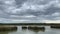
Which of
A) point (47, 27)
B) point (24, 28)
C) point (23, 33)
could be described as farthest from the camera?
point (23, 33)

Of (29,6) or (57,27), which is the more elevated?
(29,6)

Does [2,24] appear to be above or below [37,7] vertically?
below

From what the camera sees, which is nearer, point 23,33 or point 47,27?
point 47,27

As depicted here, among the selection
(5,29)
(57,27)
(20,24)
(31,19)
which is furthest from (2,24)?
(57,27)

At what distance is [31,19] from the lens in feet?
13.1

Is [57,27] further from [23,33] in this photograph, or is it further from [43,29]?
[23,33]

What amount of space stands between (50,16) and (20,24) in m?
0.97

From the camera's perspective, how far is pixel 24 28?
383cm

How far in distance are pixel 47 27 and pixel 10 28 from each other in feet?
3.78

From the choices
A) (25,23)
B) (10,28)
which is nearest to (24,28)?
(25,23)

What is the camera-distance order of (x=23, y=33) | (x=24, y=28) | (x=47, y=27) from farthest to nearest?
(x=23, y=33) → (x=24, y=28) → (x=47, y=27)

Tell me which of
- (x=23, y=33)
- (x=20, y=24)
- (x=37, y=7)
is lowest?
(x=23, y=33)

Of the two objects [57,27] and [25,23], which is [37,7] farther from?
[57,27]

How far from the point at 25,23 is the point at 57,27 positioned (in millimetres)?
962
